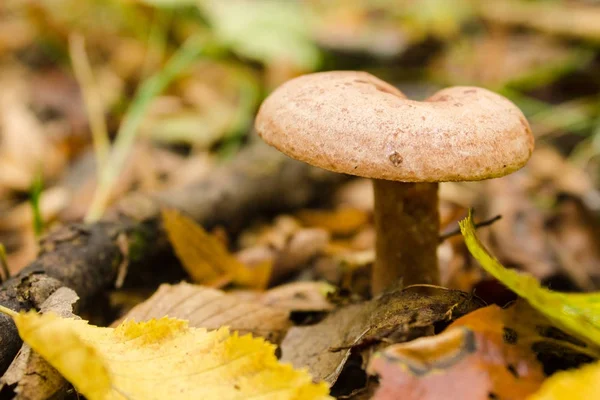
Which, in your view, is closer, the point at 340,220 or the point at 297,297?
the point at 297,297

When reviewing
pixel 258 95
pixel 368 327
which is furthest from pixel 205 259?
pixel 258 95

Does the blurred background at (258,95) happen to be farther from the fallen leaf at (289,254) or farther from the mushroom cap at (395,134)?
the mushroom cap at (395,134)

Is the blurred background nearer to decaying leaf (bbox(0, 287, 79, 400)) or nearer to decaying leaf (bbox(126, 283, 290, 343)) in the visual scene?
decaying leaf (bbox(126, 283, 290, 343))

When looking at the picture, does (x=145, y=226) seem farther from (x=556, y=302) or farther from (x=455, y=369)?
(x=556, y=302)

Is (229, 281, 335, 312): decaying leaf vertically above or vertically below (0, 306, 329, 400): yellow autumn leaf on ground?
below

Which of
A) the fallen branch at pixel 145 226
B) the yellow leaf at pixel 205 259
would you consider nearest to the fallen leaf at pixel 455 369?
the fallen branch at pixel 145 226

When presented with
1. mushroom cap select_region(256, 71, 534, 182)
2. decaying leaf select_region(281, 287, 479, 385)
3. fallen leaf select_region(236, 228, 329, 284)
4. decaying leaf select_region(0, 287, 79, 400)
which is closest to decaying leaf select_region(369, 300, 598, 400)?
decaying leaf select_region(281, 287, 479, 385)
